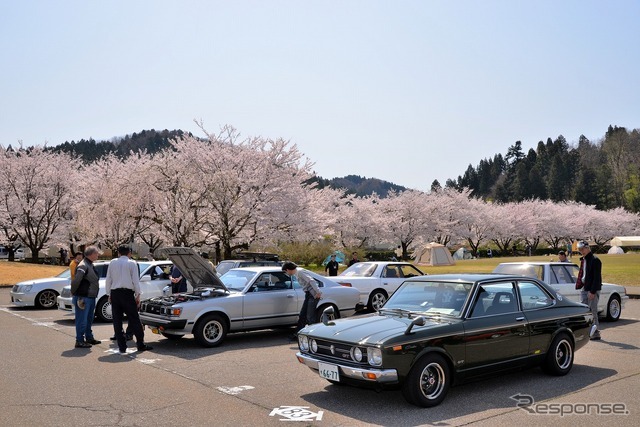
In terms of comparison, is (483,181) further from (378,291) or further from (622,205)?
(378,291)

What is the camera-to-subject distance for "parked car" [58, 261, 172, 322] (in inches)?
566

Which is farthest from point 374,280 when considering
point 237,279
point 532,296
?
point 532,296

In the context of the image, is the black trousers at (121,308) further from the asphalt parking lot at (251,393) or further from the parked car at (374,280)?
the parked car at (374,280)

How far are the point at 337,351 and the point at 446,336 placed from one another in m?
1.25

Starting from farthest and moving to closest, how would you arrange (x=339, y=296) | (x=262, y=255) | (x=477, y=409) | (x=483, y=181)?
(x=483, y=181), (x=262, y=255), (x=339, y=296), (x=477, y=409)

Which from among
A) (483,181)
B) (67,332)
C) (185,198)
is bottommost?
(67,332)

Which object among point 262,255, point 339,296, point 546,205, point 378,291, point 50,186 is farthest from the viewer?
point 546,205

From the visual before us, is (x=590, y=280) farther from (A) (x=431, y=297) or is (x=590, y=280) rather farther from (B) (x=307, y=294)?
(B) (x=307, y=294)

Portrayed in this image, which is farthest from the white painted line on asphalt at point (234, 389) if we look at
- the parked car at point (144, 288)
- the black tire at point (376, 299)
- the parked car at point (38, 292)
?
the parked car at point (38, 292)

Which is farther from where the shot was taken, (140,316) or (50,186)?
(50,186)

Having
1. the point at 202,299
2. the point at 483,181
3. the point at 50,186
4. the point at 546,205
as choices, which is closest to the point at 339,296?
the point at 202,299

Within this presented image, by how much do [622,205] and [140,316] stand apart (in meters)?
114

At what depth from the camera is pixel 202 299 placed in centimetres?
1049

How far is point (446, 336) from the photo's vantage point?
6520 millimetres
